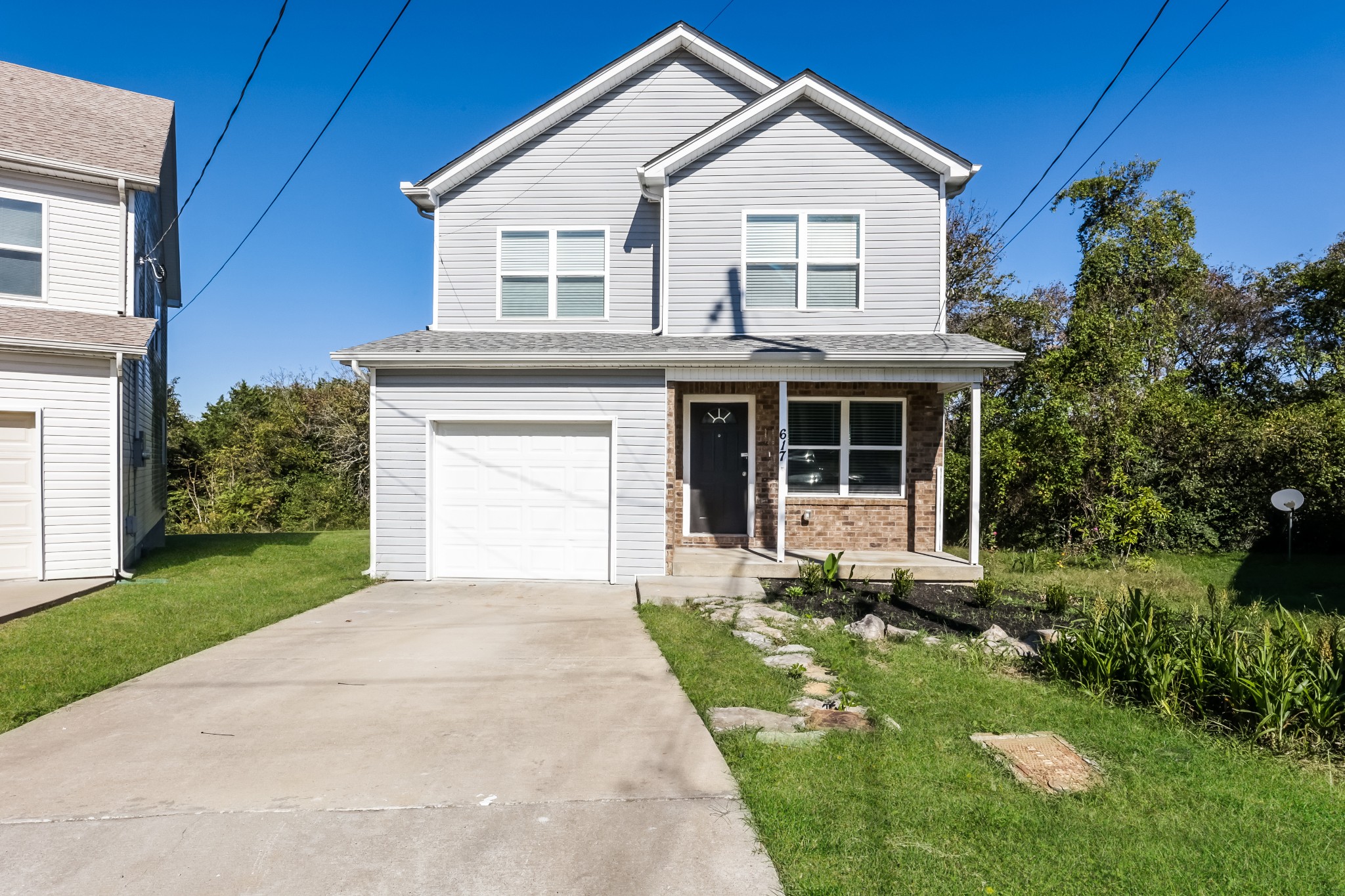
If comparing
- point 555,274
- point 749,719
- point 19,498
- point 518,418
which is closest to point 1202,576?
point 749,719

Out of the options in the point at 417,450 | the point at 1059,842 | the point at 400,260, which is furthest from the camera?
the point at 400,260

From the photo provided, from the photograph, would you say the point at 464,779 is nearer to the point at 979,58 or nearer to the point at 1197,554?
the point at 979,58

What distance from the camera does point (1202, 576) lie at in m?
10.9

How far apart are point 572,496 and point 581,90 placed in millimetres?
6305

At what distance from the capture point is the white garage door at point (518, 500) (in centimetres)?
1006

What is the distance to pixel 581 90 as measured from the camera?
37.7ft

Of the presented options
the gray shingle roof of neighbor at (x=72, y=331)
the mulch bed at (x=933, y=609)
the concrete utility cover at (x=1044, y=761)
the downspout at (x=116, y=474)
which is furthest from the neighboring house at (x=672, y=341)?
the concrete utility cover at (x=1044, y=761)

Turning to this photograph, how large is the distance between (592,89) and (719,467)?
243 inches

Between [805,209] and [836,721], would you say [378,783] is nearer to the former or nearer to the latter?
[836,721]

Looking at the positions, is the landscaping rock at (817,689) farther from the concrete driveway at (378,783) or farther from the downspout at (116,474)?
the downspout at (116,474)

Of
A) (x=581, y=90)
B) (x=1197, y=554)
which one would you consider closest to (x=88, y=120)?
(x=581, y=90)

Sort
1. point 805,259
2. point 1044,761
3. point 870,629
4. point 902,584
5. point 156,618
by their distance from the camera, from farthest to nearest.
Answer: point 805,259 → point 902,584 → point 156,618 → point 870,629 → point 1044,761

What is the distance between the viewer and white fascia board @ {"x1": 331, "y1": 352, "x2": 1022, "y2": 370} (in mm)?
9422

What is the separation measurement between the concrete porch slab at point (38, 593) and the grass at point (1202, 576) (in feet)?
37.1
